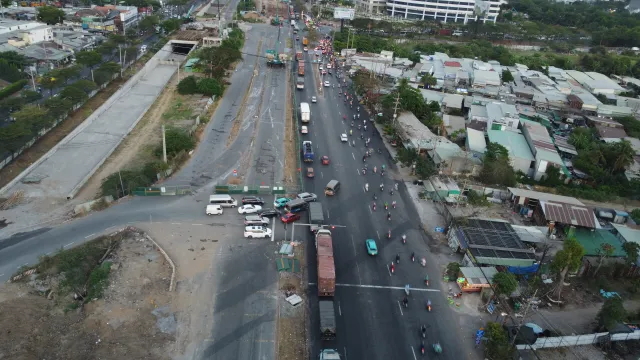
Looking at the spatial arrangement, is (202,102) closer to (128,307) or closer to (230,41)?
(230,41)

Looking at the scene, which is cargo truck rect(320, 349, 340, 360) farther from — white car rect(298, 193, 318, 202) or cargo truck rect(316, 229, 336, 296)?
white car rect(298, 193, 318, 202)

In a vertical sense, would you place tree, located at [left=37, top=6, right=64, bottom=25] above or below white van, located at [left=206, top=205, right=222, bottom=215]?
above

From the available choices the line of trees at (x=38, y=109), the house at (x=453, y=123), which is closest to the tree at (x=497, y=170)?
the house at (x=453, y=123)

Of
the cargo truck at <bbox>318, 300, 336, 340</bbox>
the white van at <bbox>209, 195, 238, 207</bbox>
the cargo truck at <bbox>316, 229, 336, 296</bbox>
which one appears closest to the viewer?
the cargo truck at <bbox>318, 300, 336, 340</bbox>

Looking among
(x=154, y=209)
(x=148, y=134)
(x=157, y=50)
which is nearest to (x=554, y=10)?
(x=157, y=50)

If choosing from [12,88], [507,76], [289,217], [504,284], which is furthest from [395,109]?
[12,88]

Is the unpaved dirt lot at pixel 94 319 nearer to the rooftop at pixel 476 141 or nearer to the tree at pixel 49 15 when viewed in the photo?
the rooftop at pixel 476 141

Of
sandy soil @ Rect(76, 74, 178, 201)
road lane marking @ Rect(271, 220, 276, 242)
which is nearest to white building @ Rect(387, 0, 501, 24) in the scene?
sandy soil @ Rect(76, 74, 178, 201)
